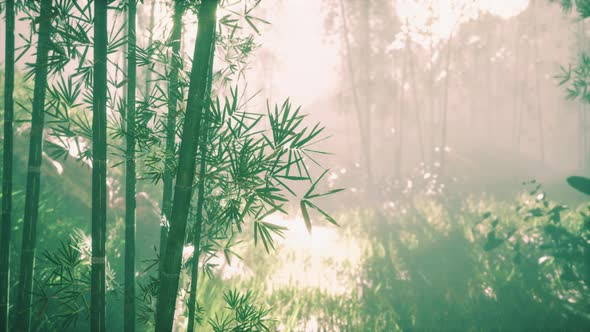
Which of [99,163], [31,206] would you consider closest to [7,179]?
[31,206]

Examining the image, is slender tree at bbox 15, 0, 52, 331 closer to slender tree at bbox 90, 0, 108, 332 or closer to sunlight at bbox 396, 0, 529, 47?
slender tree at bbox 90, 0, 108, 332

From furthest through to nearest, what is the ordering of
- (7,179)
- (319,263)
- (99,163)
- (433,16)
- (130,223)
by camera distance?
(433,16)
(319,263)
(7,179)
(130,223)
(99,163)

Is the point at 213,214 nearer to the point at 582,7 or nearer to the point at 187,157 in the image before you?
the point at 187,157

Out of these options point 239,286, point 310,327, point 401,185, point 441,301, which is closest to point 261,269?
point 239,286

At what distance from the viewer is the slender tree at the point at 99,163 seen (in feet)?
4.83

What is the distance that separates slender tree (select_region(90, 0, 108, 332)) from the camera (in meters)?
1.47

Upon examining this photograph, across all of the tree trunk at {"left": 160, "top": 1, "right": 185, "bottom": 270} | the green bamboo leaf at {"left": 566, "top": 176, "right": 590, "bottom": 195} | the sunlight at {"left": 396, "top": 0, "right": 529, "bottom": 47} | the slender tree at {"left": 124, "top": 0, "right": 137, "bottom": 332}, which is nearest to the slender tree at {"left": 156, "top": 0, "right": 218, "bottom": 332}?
the tree trunk at {"left": 160, "top": 1, "right": 185, "bottom": 270}

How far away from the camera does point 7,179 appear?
1.98m

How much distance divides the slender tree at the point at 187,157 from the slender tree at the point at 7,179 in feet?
3.83

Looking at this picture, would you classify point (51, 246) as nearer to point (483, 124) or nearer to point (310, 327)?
point (310, 327)

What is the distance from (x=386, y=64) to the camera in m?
16.3

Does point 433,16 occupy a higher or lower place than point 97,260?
higher

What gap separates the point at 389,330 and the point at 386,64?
14.6 metres

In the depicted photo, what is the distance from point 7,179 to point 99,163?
3.08 ft
